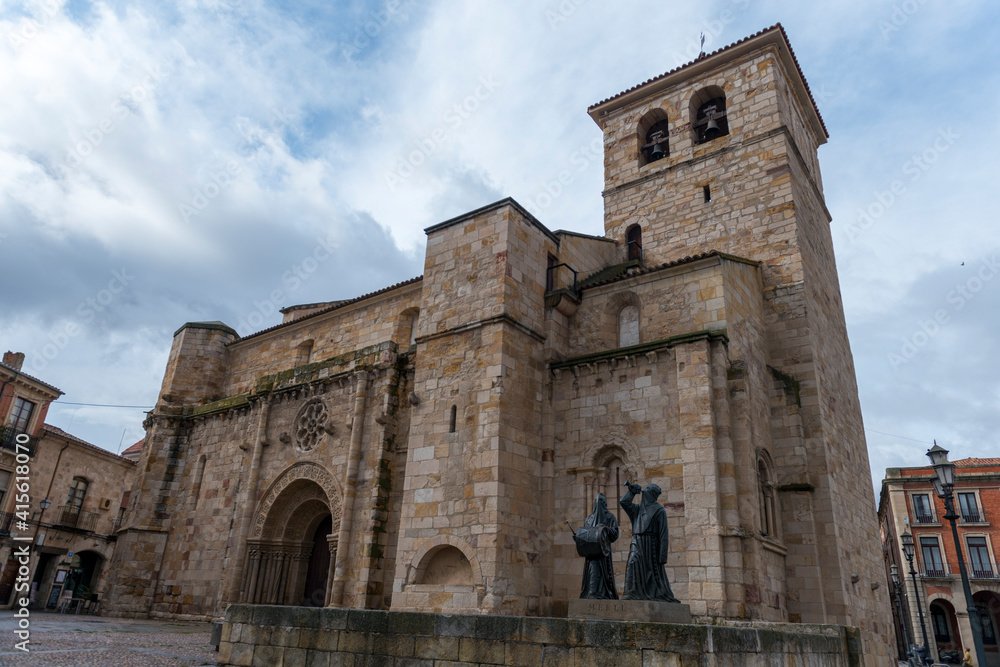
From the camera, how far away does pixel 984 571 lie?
34031mm

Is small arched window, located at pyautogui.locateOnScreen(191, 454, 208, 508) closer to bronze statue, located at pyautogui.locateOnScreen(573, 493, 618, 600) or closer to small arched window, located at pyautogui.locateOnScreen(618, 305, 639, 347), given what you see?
small arched window, located at pyautogui.locateOnScreen(618, 305, 639, 347)

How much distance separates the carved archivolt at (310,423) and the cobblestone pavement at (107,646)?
469 centimetres

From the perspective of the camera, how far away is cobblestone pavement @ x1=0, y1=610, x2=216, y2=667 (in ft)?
29.2

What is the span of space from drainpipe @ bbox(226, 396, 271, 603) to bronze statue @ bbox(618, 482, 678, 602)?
11176 mm

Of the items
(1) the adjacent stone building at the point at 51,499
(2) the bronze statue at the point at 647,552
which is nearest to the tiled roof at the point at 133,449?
(1) the adjacent stone building at the point at 51,499

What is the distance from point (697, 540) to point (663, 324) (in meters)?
4.73

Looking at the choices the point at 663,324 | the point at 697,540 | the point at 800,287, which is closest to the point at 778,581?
the point at 697,540

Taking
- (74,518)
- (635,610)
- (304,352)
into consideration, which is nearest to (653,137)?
(304,352)

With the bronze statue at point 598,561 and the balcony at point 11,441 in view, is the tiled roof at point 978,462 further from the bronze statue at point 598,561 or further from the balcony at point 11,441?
the balcony at point 11,441

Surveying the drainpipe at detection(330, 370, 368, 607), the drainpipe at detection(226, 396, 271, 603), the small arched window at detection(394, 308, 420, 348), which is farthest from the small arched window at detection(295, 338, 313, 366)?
the drainpipe at detection(330, 370, 368, 607)

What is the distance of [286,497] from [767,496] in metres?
11.3

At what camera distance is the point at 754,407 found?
526 inches

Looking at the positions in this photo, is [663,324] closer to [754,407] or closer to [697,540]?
[754,407]

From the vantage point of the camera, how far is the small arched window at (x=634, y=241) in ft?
64.3
